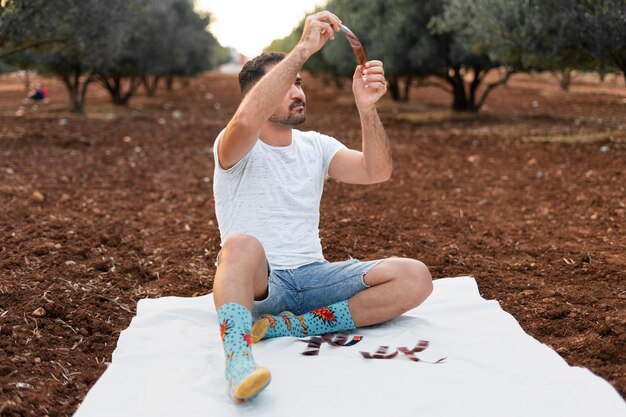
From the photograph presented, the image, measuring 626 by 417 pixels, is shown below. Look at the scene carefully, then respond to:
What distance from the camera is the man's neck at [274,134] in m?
3.88

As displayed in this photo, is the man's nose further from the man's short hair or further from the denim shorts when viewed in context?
the denim shorts

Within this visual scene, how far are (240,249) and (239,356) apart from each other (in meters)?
0.54

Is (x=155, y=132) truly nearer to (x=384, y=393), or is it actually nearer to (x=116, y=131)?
(x=116, y=131)

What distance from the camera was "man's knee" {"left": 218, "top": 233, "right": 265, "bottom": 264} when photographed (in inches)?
135

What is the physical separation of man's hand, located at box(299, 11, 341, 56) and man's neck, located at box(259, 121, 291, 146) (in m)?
0.51

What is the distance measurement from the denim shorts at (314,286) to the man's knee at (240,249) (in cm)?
34

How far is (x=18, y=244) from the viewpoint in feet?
18.6

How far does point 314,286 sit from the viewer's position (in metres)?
3.87

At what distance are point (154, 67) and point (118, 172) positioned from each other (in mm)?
16264

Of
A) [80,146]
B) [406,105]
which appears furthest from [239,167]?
[406,105]

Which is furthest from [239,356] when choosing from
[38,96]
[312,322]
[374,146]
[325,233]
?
[38,96]

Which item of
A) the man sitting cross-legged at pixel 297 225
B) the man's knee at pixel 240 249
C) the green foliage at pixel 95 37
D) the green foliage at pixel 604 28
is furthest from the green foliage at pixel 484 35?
the man's knee at pixel 240 249

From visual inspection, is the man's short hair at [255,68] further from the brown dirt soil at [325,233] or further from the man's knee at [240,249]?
the brown dirt soil at [325,233]

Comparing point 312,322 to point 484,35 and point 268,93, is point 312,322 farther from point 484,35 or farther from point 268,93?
point 484,35
